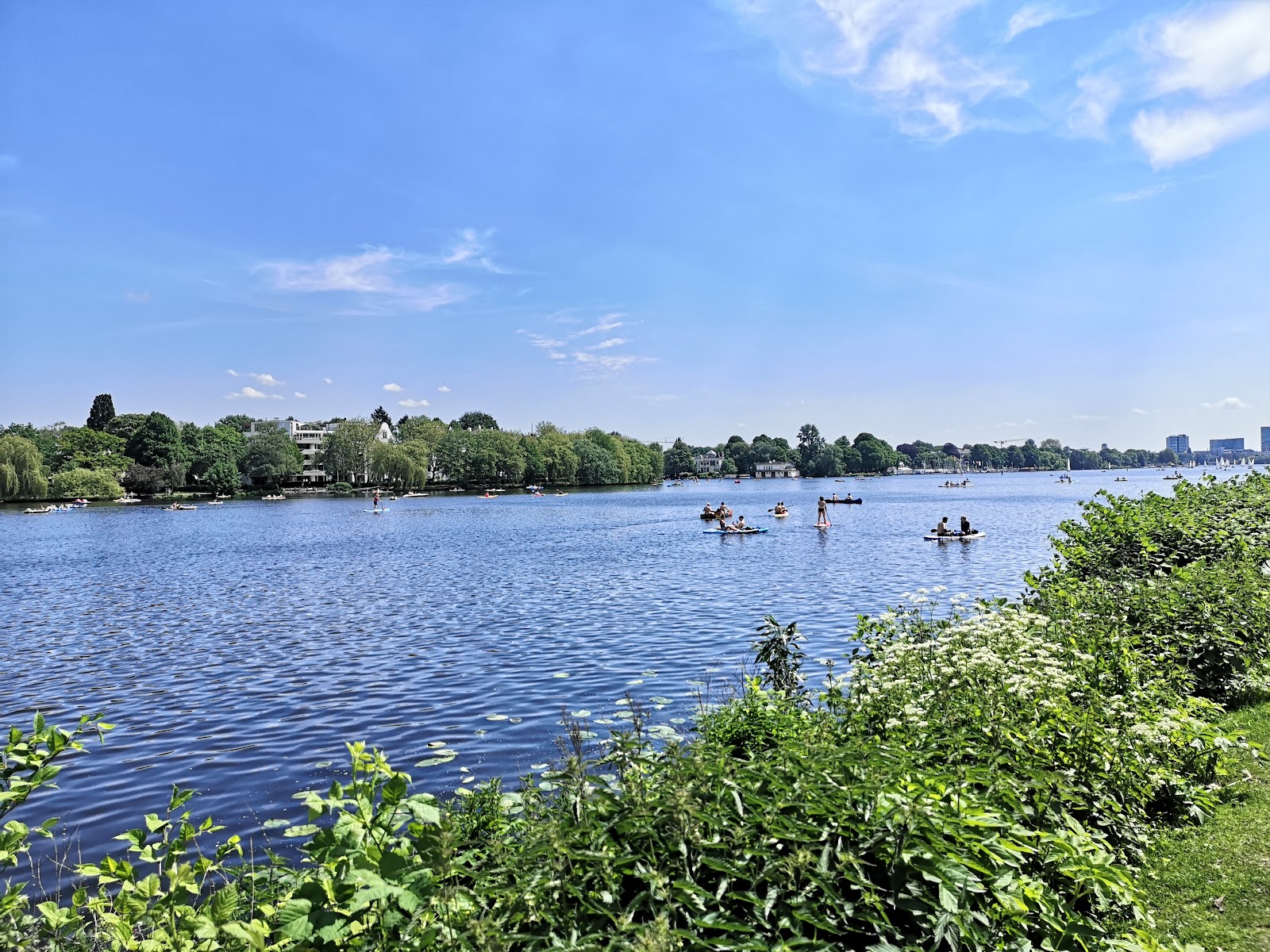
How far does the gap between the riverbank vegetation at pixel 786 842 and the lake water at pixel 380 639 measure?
16.7 feet

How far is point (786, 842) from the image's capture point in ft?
12.1

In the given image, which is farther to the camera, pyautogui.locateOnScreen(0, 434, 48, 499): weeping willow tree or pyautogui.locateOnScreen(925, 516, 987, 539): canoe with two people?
pyautogui.locateOnScreen(0, 434, 48, 499): weeping willow tree

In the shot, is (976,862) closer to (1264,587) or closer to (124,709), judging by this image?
(1264,587)

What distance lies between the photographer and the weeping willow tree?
106625 mm

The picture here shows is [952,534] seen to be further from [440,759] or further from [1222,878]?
[1222,878]

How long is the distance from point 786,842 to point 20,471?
133 metres

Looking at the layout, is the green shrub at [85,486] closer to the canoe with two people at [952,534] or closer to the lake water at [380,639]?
the lake water at [380,639]

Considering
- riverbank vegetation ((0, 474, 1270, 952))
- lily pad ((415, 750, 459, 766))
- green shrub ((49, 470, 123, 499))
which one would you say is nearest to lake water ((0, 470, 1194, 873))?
lily pad ((415, 750, 459, 766))

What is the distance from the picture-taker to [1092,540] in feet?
48.0

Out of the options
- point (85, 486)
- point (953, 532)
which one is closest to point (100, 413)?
point (85, 486)

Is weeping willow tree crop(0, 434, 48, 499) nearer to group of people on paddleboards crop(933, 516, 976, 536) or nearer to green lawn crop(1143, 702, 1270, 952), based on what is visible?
group of people on paddleboards crop(933, 516, 976, 536)

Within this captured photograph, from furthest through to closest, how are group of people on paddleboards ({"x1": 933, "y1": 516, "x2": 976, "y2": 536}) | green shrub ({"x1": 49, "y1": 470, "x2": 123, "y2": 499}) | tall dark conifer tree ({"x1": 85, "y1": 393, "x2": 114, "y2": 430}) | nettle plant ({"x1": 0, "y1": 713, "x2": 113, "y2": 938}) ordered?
1. tall dark conifer tree ({"x1": 85, "y1": 393, "x2": 114, "y2": 430})
2. green shrub ({"x1": 49, "y1": 470, "x2": 123, "y2": 499})
3. group of people on paddleboards ({"x1": 933, "y1": 516, "x2": 976, "y2": 536})
4. nettle plant ({"x1": 0, "y1": 713, "x2": 113, "y2": 938})

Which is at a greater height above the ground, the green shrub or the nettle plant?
the green shrub

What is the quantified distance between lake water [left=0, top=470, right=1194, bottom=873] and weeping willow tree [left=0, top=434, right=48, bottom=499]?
226 ft
